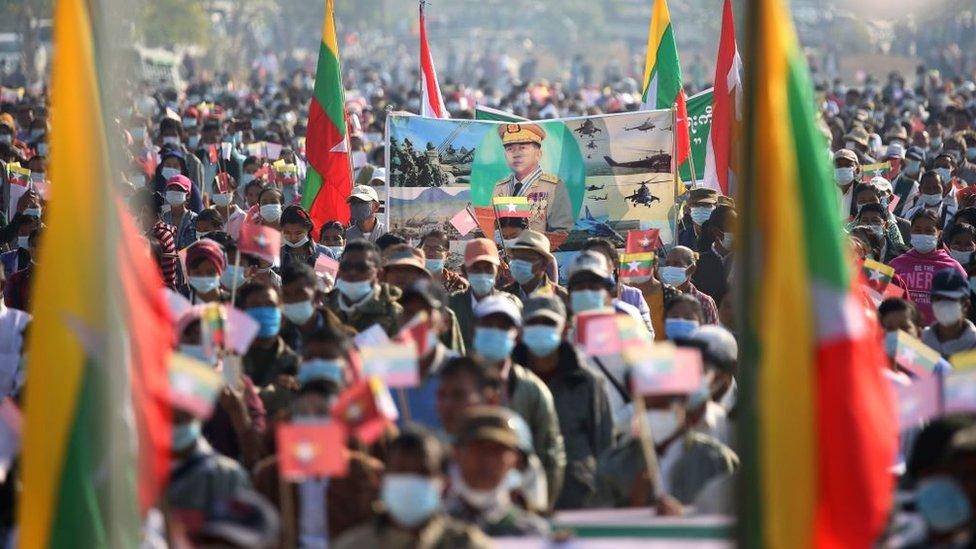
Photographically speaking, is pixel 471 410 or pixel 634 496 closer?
pixel 471 410

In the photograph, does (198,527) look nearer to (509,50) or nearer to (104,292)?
(104,292)

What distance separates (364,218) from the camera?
533 inches

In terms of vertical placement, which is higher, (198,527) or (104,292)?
(104,292)

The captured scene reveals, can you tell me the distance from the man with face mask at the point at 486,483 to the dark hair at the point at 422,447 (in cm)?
18

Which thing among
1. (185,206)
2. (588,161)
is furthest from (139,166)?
(588,161)

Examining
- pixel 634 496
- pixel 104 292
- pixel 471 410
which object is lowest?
pixel 634 496

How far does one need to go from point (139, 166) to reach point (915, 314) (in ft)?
32.9

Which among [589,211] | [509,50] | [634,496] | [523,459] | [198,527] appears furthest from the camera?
[509,50]

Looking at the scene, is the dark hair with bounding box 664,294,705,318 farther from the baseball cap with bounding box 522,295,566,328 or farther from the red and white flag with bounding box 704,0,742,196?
the red and white flag with bounding box 704,0,742,196

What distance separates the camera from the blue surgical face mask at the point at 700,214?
13164 millimetres

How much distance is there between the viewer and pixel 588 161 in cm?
1298

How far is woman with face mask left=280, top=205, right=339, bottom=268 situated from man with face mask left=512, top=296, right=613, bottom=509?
4430 mm

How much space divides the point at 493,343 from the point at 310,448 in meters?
1.97

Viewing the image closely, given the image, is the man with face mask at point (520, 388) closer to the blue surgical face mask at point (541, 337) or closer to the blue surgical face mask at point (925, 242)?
the blue surgical face mask at point (541, 337)
